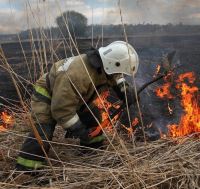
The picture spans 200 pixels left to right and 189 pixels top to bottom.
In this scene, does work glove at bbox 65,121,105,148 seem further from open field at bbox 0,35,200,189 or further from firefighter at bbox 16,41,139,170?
open field at bbox 0,35,200,189

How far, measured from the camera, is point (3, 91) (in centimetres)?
1148

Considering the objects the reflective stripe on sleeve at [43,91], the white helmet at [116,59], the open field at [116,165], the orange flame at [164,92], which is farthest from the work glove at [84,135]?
the orange flame at [164,92]

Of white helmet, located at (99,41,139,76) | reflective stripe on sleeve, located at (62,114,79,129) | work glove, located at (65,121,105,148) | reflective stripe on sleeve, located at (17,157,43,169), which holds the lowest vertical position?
reflective stripe on sleeve, located at (17,157,43,169)

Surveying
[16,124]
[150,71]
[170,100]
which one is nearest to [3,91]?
[150,71]

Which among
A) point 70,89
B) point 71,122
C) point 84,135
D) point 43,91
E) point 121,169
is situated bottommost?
point 121,169

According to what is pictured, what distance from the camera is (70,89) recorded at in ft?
13.0

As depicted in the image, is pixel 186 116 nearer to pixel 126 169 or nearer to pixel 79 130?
pixel 79 130

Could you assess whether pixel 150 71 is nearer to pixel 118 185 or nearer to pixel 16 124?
pixel 16 124

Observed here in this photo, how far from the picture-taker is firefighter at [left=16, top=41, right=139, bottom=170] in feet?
13.1

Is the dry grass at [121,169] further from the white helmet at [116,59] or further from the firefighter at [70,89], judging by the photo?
the white helmet at [116,59]

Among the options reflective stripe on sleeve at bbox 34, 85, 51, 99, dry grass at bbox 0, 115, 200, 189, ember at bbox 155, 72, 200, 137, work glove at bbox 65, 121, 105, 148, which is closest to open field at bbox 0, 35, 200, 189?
dry grass at bbox 0, 115, 200, 189

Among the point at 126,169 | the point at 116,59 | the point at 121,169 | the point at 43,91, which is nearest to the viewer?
the point at 126,169

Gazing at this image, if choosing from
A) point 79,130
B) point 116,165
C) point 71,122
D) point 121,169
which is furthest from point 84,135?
point 121,169

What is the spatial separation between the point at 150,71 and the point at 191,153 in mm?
6555
